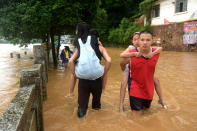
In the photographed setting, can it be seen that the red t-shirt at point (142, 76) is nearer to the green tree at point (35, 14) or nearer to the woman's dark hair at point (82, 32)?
the woman's dark hair at point (82, 32)

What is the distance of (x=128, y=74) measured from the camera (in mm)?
3707

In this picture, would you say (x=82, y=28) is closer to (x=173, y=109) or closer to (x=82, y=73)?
(x=82, y=73)

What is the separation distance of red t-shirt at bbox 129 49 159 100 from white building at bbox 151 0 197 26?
1442cm

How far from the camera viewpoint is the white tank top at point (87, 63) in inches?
123

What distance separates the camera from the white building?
15474 millimetres

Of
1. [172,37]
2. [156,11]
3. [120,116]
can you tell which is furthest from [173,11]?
[120,116]

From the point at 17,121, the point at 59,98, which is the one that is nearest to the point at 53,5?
the point at 59,98

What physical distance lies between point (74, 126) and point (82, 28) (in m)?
1.83

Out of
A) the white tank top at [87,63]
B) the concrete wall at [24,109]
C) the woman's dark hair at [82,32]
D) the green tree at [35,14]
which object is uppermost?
the green tree at [35,14]

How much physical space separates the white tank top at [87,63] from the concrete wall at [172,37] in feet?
48.7

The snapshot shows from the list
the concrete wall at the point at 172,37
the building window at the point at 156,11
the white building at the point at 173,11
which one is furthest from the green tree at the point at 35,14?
the building window at the point at 156,11

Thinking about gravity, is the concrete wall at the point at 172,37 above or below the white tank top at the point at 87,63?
above

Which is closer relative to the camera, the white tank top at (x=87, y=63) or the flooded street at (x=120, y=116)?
the white tank top at (x=87, y=63)

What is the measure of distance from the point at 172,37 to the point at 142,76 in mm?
15804
